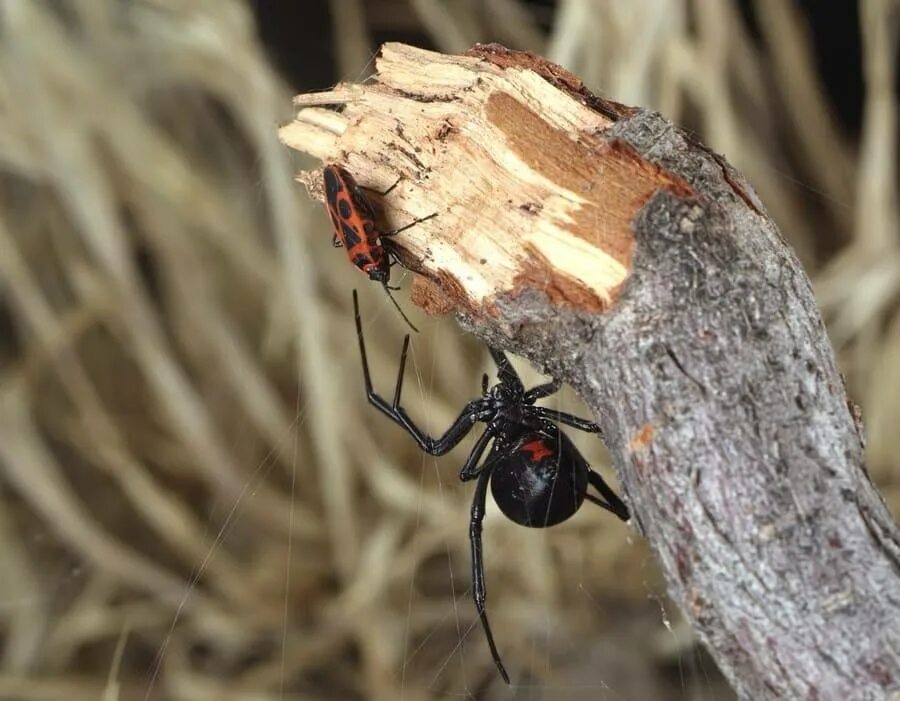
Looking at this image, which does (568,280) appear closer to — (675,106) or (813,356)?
(813,356)

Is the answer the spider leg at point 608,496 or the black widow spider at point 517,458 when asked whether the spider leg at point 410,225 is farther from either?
the spider leg at point 608,496

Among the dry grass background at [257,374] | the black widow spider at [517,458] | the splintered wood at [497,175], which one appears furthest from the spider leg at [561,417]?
the dry grass background at [257,374]

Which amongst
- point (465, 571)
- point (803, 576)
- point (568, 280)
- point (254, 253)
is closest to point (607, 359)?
point (568, 280)

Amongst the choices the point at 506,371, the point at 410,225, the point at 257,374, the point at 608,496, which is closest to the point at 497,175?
the point at 410,225

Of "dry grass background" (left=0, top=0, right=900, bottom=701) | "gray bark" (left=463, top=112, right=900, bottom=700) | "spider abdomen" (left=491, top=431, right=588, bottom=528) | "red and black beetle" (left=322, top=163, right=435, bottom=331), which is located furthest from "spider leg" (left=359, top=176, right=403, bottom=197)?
"dry grass background" (left=0, top=0, right=900, bottom=701)

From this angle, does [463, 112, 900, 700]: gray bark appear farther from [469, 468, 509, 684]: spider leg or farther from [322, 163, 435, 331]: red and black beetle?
[469, 468, 509, 684]: spider leg

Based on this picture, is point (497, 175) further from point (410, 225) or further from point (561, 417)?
point (561, 417)
